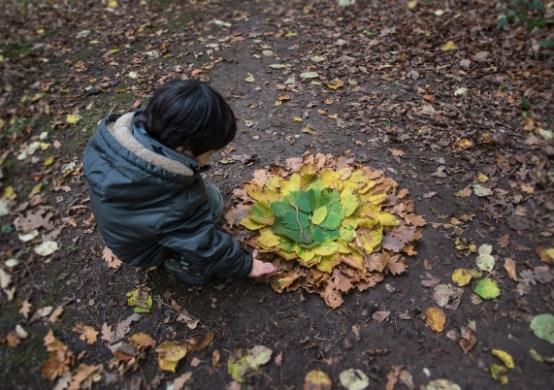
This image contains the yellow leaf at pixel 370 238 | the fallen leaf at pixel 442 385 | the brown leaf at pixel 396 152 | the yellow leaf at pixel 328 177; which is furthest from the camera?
the brown leaf at pixel 396 152

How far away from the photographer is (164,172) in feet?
5.93

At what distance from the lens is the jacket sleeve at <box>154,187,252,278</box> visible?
1930 millimetres

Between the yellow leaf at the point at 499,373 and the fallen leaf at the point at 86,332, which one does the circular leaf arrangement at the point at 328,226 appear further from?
the fallen leaf at the point at 86,332

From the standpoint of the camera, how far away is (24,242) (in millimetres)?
2842

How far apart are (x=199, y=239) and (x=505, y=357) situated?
1754 mm

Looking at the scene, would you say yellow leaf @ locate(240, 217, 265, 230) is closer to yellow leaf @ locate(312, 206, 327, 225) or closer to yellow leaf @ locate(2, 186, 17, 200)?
yellow leaf @ locate(312, 206, 327, 225)

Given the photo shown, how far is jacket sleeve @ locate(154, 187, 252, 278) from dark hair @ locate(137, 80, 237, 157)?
1.06ft

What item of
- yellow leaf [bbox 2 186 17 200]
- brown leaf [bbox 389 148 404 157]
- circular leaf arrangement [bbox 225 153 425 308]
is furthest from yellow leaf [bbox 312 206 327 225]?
yellow leaf [bbox 2 186 17 200]

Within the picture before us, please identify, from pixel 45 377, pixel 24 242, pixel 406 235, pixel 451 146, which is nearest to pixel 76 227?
pixel 24 242

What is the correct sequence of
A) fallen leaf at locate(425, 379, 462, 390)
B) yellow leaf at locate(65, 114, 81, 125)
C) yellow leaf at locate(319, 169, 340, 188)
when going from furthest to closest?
yellow leaf at locate(65, 114, 81, 125) < yellow leaf at locate(319, 169, 340, 188) < fallen leaf at locate(425, 379, 462, 390)

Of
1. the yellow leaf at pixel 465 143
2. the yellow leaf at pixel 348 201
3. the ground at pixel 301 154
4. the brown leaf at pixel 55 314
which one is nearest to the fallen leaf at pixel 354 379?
the ground at pixel 301 154

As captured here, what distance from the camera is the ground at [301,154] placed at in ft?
6.96

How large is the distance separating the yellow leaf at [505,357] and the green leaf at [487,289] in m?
0.33

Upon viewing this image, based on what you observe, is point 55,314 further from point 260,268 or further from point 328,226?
point 328,226
